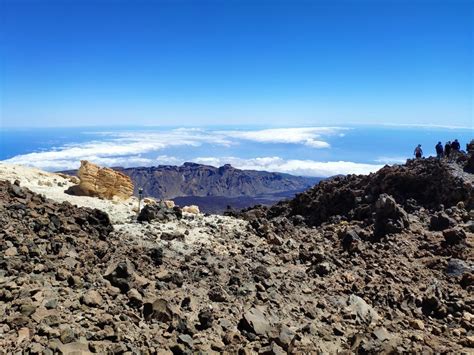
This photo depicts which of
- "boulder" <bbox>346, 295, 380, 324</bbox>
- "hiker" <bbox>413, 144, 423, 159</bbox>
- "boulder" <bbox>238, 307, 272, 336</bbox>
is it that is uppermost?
"hiker" <bbox>413, 144, 423, 159</bbox>

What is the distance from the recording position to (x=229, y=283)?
11.4 meters

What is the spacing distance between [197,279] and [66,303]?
3711 mm

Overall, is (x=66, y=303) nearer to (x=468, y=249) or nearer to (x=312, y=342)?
(x=312, y=342)

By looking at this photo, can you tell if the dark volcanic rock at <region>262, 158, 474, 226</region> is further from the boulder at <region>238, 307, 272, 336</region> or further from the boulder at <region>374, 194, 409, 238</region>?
the boulder at <region>238, 307, 272, 336</region>

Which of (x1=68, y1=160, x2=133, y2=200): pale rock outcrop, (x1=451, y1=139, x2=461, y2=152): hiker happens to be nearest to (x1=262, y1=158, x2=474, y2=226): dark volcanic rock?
(x1=451, y1=139, x2=461, y2=152): hiker

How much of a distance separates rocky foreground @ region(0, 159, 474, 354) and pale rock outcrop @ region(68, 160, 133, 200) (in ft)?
26.0

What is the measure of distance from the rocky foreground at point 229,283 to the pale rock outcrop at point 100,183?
7.92 m

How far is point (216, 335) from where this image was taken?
8.83 metres

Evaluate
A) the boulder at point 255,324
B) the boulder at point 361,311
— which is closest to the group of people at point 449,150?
the boulder at point 361,311

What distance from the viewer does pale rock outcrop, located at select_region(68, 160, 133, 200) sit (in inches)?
971

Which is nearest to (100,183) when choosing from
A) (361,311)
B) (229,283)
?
(229,283)

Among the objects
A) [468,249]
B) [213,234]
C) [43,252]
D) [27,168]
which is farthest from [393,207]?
[27,168]

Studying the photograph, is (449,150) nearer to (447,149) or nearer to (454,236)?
(447,149)

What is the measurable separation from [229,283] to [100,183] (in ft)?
52.3
